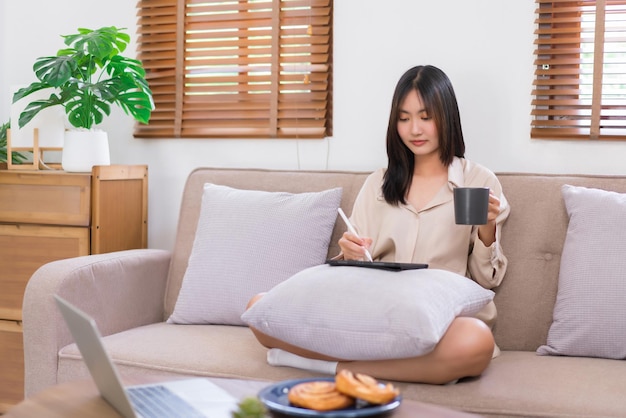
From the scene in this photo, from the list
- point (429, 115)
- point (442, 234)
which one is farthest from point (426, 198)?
point (429, 115)

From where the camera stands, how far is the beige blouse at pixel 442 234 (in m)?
2.27

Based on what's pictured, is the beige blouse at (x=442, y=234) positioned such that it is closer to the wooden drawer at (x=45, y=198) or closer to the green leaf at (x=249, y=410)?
the wooden drawer at (x=45, y=198)

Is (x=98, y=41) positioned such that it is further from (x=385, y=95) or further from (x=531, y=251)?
(x=531, y=251)

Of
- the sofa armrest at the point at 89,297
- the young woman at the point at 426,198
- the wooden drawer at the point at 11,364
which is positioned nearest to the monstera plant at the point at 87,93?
the sofa armrest at the point at 89,297

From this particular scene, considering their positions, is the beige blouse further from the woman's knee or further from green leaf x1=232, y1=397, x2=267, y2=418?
green leaf x1=232, y1=397, x2=267, y2=418

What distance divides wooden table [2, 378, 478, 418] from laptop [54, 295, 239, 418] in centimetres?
2

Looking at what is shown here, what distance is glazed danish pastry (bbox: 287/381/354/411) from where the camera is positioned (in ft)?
3.97

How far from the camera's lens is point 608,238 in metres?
2.15

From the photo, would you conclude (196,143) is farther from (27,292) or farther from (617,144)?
(617,144)

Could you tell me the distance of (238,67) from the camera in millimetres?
3076

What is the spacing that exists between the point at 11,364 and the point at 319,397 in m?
1.95

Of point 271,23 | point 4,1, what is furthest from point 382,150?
point 4,1

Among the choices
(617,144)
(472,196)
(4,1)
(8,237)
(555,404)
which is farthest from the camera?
(4,1)

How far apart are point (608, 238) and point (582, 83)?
0.66 m
